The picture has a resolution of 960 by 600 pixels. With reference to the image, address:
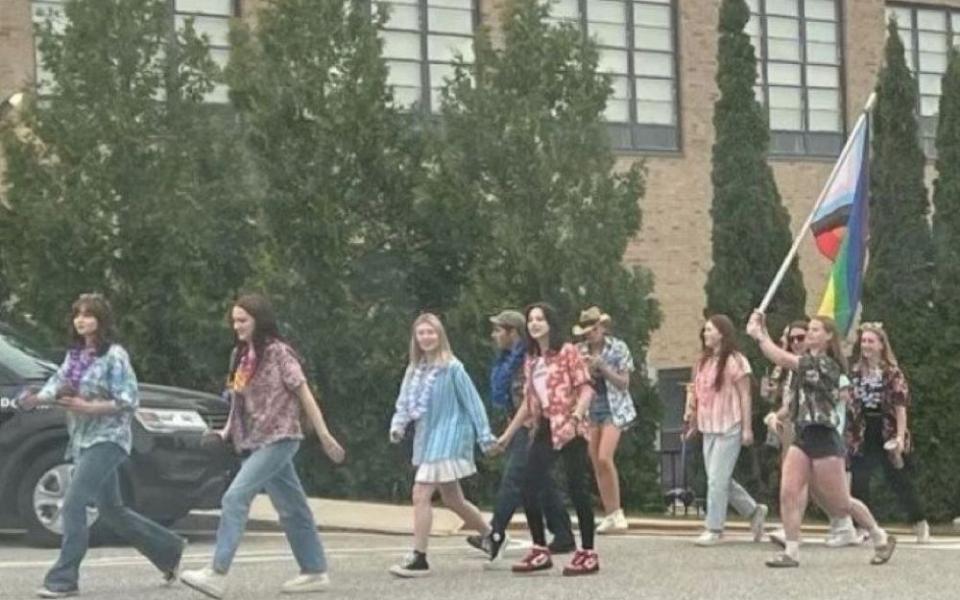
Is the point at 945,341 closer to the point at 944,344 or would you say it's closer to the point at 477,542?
the point at 944,344

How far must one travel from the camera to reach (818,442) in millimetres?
12852

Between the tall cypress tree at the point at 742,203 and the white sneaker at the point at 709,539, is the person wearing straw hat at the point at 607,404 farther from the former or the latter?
the tall cypress tree at the point at 742,203

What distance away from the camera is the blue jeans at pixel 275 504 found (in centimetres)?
1141

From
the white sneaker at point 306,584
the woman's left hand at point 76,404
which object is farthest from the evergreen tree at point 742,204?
the woman's left hand at point 76,404

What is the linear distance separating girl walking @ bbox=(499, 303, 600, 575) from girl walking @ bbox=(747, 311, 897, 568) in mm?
1119

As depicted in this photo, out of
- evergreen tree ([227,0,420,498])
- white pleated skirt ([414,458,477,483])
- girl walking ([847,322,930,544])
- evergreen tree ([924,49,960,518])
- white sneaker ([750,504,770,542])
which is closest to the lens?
white pleated skirt ([414,458,477,483])

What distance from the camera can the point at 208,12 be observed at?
26688 mm

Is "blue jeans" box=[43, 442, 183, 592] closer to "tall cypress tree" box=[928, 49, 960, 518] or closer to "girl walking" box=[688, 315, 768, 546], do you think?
"girl walking" box=[688, 315, 768, 546]

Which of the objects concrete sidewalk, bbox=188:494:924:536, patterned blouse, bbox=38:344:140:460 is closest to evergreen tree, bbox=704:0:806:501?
concrete sidewalk, bbox=188:494:924:536

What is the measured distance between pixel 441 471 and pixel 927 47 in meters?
22.7

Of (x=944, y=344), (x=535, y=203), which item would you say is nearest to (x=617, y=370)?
(x=535, y=203)

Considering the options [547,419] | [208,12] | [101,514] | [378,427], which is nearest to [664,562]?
[547,419]

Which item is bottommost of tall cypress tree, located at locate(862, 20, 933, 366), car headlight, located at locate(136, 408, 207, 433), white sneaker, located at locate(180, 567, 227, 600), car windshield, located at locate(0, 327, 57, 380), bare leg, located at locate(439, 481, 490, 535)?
white sneaker, located at locate(180, 567, 227, 600)

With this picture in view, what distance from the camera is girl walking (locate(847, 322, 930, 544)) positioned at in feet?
50.4
